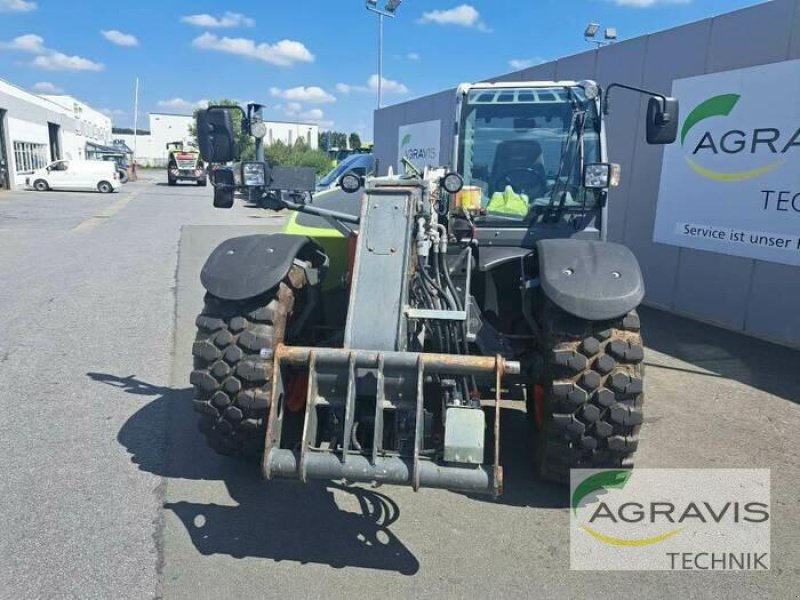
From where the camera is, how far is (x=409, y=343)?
3.33m

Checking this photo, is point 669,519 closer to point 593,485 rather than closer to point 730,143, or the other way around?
point 593,485

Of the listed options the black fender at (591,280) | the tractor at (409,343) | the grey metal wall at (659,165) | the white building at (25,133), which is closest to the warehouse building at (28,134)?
the white building at (25,133)

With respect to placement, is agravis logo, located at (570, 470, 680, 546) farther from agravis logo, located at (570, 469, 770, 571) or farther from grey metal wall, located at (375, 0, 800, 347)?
grey metal wall, located at (375, 0, 800, 347)

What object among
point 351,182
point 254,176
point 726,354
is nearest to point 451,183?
point 351,182

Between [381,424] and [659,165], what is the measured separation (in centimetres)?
705

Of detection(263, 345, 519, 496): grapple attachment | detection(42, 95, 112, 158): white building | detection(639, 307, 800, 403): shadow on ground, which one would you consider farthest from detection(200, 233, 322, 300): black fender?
detection(42, 95, 112, 158): white building

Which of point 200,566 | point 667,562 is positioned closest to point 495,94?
point 667,562

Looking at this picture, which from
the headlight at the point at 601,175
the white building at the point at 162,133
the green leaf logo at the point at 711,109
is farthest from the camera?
the white building at the point at 162,133

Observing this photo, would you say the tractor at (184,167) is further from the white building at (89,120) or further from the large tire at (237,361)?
the large tire at (237,361)

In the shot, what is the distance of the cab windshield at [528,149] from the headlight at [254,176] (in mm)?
1703

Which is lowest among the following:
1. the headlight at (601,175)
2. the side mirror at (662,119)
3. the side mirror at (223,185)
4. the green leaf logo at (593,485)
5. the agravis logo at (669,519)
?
the agravis logo at (669,519)

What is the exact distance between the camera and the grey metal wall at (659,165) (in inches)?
268

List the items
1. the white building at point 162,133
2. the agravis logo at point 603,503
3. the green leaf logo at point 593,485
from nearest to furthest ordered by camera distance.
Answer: the agravis logo at point 603,503, the green leaf logo at point 593,485, the white building at point 162,133

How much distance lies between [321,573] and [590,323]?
1774mm
